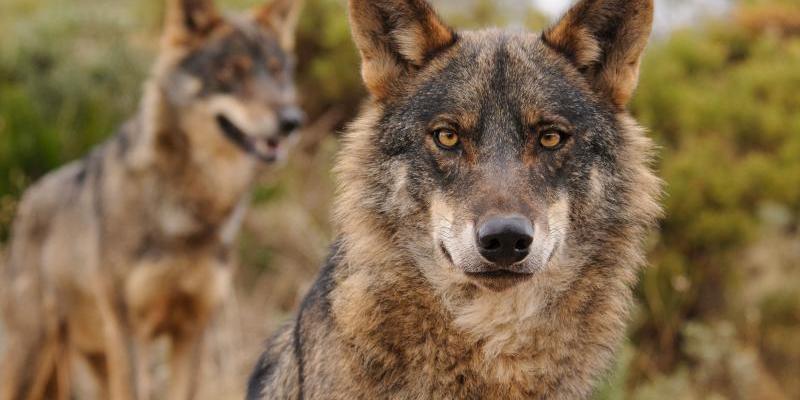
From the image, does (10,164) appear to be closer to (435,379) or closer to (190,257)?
(190,257)

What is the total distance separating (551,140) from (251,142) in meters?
3.83

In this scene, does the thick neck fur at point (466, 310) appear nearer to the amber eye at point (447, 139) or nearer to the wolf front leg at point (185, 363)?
the amber eye at point (447, 139)

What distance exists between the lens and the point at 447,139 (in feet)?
10.2

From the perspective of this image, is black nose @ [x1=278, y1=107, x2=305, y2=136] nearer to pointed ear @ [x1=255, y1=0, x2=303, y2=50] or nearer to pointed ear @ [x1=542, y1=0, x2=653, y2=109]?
pointed ear @ [x1=255, y1=0, x2=303, y2=50]

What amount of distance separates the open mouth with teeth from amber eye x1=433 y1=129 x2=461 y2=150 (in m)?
3.55

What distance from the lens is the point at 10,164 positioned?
821 cm

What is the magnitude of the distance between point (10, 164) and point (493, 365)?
6.49 m

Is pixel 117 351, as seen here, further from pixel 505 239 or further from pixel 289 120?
pixel 505 239

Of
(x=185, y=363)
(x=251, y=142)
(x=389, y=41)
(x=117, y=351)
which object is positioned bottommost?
(x=185, y=363)

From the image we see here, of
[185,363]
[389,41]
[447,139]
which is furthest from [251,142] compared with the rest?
[447,139]

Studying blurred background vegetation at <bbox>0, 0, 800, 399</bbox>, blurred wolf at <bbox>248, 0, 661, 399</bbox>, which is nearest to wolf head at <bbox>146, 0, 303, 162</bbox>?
blurred background vegetation at <bbox>0, 0, 800, 399</bbox>

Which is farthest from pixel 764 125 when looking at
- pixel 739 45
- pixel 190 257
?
pixel 190 257

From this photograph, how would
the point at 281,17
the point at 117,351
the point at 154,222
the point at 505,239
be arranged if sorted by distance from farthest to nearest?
the point at 281,17
the point at 154,222
the point at 117,351
the point at 505,239

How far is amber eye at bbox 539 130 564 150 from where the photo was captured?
311 cm
